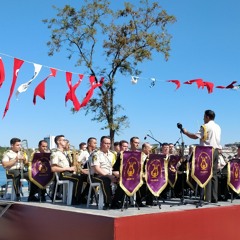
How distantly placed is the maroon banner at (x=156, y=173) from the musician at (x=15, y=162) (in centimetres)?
275

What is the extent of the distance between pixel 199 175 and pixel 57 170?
2.52 metres

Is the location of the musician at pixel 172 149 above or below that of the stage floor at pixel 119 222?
above

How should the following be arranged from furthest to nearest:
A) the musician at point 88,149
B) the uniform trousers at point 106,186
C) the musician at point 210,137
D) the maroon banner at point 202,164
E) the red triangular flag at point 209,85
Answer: the red triangular flag at point 209,85
the musician at point 88,149
the musician at point 210,137
the maroon banner at point 202,164
the uniform trousers at point 106,186

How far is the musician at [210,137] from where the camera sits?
738 centimetres

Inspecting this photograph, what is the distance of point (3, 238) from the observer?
7.59 m

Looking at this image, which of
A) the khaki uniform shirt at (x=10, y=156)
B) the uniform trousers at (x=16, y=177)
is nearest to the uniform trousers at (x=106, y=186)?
the uniform trousers at (x=16, y=177)

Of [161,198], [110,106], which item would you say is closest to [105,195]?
[161,198]

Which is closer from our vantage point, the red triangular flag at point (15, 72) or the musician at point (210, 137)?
the musician at point (210, 137)

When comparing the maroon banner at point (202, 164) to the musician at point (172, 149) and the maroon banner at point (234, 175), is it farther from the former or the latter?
the musician at point (172, 149)

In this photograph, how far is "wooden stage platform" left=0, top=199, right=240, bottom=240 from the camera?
5.66 m

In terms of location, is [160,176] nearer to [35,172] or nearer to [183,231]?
[183,231]

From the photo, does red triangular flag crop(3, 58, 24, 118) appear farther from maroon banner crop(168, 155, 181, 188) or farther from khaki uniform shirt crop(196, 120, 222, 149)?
khaki uniform shirt crop(196, 120, 222, 149)

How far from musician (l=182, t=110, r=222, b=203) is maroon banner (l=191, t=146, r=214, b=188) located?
10.9 inches

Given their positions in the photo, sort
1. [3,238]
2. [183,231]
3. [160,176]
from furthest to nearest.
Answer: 1. [3,238]
2. [160,176]
3. [183,231]
